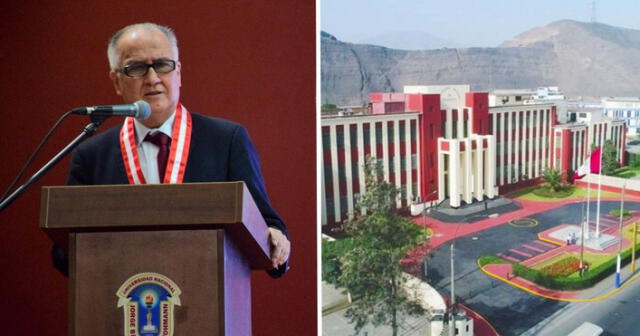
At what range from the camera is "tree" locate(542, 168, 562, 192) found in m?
2.73

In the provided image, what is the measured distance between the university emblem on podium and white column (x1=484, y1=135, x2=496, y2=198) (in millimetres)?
2045

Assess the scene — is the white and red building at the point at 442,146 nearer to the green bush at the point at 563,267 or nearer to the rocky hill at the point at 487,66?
the rocky hill at the point at 487,66

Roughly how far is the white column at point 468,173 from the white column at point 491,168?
0.24 ft

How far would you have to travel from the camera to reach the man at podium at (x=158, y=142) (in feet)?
5.26

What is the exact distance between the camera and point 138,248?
1.06m

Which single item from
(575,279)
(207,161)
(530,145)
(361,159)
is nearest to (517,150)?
(530,145)

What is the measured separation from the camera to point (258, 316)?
8.96ft

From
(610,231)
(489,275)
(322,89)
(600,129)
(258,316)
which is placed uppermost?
(322,89)

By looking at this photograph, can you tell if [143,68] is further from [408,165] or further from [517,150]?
[517,150]

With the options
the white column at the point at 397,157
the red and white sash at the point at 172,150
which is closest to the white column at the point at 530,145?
the white column at the point at 397,157

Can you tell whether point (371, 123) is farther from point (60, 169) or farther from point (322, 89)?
point (60, 169)

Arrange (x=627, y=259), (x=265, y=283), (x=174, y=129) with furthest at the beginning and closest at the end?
(x=265, y=283)
(x=627, y=259)
(x=174, y=129)

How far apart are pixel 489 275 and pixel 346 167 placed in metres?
0.81

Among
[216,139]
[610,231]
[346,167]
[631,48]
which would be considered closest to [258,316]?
[346,167]
